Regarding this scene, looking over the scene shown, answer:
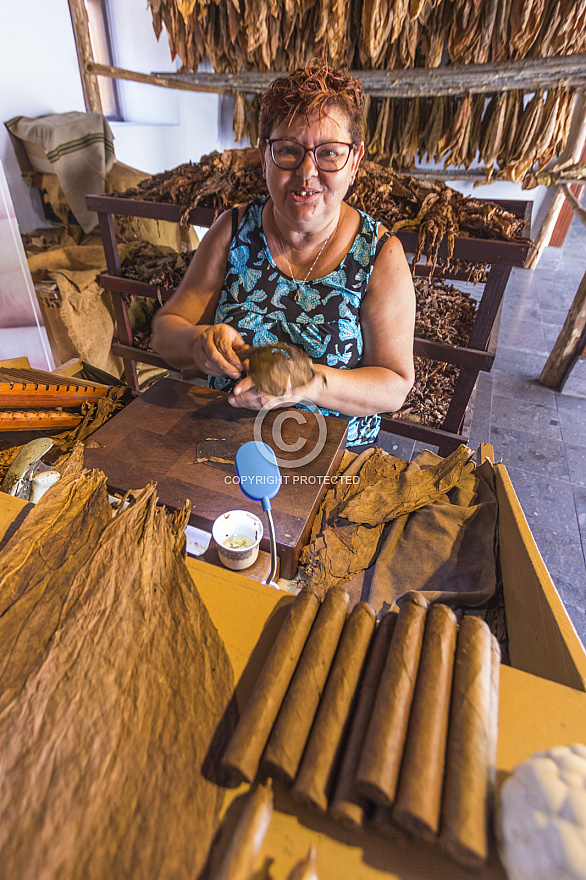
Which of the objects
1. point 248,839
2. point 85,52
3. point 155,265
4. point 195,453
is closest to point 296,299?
point 195,453

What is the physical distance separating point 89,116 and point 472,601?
178 inches

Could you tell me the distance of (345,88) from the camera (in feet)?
4.52

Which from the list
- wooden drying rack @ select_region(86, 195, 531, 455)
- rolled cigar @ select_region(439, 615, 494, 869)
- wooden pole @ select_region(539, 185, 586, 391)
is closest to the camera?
rolled cigar @ select_region(439, 615, 494, 869)

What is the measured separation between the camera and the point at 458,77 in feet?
12.0

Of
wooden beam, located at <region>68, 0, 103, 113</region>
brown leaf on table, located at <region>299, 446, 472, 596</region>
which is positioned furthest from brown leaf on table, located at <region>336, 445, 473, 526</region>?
wooden beam, located at <region>68, 0, 103, 113</region>

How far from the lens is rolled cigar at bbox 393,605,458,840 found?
0.41 m

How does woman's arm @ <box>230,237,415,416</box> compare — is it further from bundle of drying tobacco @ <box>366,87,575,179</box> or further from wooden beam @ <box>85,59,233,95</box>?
wooden beam @ <box>85,59,233,95</box>

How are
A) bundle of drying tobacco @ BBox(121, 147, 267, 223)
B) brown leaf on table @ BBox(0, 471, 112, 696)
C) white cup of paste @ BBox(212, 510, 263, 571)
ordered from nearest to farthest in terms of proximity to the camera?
brown leaf on table @ BBox(0, 471, 112, 696) → white cup of paste @ BBox(212, 510, 263, 571) → bundle of drying tobacco @ BBox(121, 147, 267, 223)

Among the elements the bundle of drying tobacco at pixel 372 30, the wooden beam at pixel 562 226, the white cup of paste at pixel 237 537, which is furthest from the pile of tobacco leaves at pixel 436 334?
the wooden beam at pixel 562 226

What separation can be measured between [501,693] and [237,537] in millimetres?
714

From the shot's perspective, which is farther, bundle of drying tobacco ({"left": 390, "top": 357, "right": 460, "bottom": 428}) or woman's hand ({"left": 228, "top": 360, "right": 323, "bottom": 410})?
bundle of drying tobacco ({"left": 390, "top": 357, "right": 460, "bottom": 428})

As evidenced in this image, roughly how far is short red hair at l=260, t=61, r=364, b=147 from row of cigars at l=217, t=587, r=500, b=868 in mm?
1495

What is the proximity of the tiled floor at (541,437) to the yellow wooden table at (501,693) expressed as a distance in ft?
5.33

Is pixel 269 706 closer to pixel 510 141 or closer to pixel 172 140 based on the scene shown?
pixel 510 141
